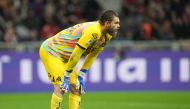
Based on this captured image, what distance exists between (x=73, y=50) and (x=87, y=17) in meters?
10.6

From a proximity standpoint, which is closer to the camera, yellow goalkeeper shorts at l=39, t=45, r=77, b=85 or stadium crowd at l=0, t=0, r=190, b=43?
yellow goalkeeper shorts at l=39, t=45, r=77, b=85

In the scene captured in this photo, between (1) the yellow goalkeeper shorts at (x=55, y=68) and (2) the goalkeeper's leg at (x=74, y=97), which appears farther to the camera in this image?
(2) the goalkeeper's leg at (x=74, y=97)

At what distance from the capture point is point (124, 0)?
22125 mm

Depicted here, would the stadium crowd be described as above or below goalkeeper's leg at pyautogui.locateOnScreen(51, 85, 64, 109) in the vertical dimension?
above

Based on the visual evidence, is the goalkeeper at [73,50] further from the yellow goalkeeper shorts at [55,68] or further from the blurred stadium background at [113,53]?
the blurred stadium background at [113,53]

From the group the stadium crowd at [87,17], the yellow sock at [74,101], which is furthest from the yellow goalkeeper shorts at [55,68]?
the stadium crowd at [87,17]

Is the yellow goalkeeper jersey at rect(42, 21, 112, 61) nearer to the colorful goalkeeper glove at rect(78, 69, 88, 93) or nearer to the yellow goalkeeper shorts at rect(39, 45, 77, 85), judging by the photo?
the yellow goalkeeper shorts at rect(39, 45, 77, 85)

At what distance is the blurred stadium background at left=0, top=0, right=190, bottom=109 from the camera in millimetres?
Answer: 18688

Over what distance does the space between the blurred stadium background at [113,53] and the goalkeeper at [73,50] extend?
6090 millimetres

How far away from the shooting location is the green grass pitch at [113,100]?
15.0 meters

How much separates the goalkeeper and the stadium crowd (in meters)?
8.01

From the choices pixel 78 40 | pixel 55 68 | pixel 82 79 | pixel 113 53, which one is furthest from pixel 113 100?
pixel 78 40

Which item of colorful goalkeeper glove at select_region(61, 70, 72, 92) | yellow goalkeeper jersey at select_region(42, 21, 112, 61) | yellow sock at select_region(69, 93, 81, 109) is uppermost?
yellow goalkeeper jersey at select_region(42, 21, 112, 61)

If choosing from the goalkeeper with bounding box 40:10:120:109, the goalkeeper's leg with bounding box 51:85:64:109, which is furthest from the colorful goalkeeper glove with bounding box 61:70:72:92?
the goalkeeper's leg with bounding box 51:85:64:109
